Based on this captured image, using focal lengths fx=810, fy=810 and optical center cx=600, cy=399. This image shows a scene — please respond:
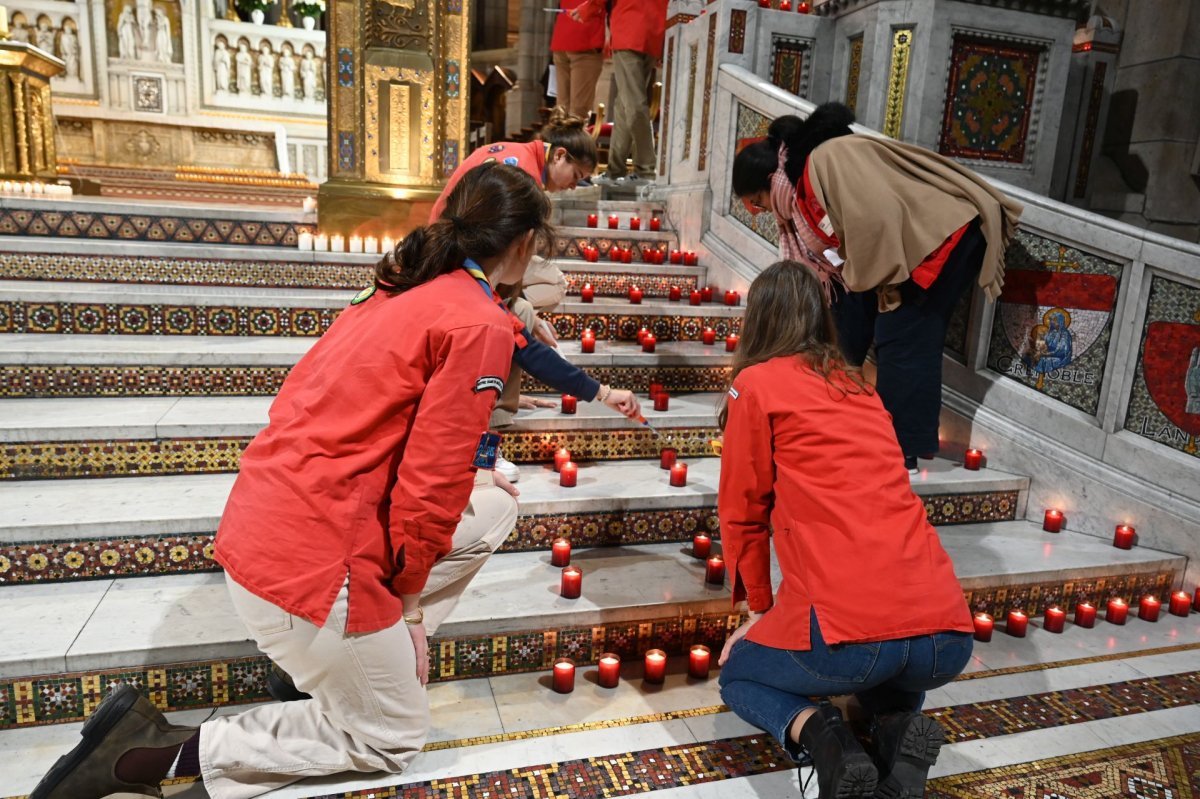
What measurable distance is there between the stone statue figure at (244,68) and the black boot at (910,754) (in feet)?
33.5

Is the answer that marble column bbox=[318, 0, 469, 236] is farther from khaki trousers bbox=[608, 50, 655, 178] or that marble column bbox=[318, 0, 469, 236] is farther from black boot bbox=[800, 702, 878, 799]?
black boot bbox=[800, 702, 878, 799]

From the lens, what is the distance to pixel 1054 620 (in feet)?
10.2

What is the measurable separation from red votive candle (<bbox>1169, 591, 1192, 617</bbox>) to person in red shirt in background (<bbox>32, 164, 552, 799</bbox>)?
9.78ft

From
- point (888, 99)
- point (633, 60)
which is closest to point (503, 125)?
point (633, 60)

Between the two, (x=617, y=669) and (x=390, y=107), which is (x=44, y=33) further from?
(x=617, y=669)

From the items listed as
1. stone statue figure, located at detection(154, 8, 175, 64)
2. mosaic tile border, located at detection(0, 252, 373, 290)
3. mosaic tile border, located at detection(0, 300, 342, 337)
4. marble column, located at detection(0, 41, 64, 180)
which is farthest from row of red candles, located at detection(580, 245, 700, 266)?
stone statue figure, located at detection(154, 8, 175, 64)

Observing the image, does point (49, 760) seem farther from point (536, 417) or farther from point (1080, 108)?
point (1080, 108)

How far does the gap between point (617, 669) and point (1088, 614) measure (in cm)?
191

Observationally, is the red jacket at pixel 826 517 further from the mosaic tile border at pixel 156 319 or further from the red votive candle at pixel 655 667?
the mosaic tile border at pixel 156 319

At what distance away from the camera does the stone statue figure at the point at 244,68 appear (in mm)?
9641

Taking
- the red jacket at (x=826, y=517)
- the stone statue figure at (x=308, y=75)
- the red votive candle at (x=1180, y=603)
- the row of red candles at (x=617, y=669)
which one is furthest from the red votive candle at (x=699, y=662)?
the stone statue figure at (x=308, y=75)

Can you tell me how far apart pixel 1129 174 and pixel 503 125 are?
30.6 ft

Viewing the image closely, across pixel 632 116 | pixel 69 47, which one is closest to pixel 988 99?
pixel 632 116

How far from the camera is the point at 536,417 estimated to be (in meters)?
3.64
